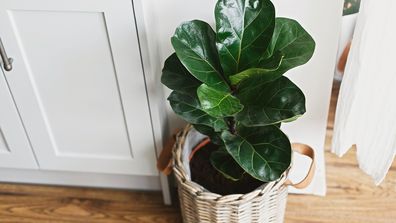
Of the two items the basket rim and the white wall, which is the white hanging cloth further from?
the basket rim

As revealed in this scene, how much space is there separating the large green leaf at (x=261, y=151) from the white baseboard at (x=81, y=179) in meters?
0.52

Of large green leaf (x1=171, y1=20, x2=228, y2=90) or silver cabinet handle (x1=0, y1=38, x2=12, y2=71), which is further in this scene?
silver cabinet handle (x1=0, y1=38, x2=12, y2=71)

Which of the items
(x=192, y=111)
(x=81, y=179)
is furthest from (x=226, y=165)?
(x=81, y=179)

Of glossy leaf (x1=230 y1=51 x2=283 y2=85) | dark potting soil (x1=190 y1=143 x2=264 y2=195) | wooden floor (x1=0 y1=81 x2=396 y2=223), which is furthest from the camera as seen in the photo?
wooden floor (x1=0 y1=81 x2=396 y2=223)

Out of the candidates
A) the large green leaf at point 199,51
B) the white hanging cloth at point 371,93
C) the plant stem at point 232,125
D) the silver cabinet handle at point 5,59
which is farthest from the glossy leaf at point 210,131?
the silver cabinet handle at point 5,59

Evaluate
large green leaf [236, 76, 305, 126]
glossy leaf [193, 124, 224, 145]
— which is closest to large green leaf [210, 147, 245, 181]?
glossy leaf [193, 124, 224, 145]

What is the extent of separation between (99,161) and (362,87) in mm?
823

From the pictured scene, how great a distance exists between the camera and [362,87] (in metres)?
1.38

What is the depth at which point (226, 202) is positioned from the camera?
1.24m

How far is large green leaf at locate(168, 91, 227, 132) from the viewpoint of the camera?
120 centimetres

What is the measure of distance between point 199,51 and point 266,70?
0.18 meters

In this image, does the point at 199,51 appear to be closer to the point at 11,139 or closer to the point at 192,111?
the point at 192,111

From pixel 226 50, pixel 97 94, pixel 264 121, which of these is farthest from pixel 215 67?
pixel 97 94

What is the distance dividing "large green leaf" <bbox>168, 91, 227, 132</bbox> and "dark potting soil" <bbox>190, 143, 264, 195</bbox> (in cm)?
21
